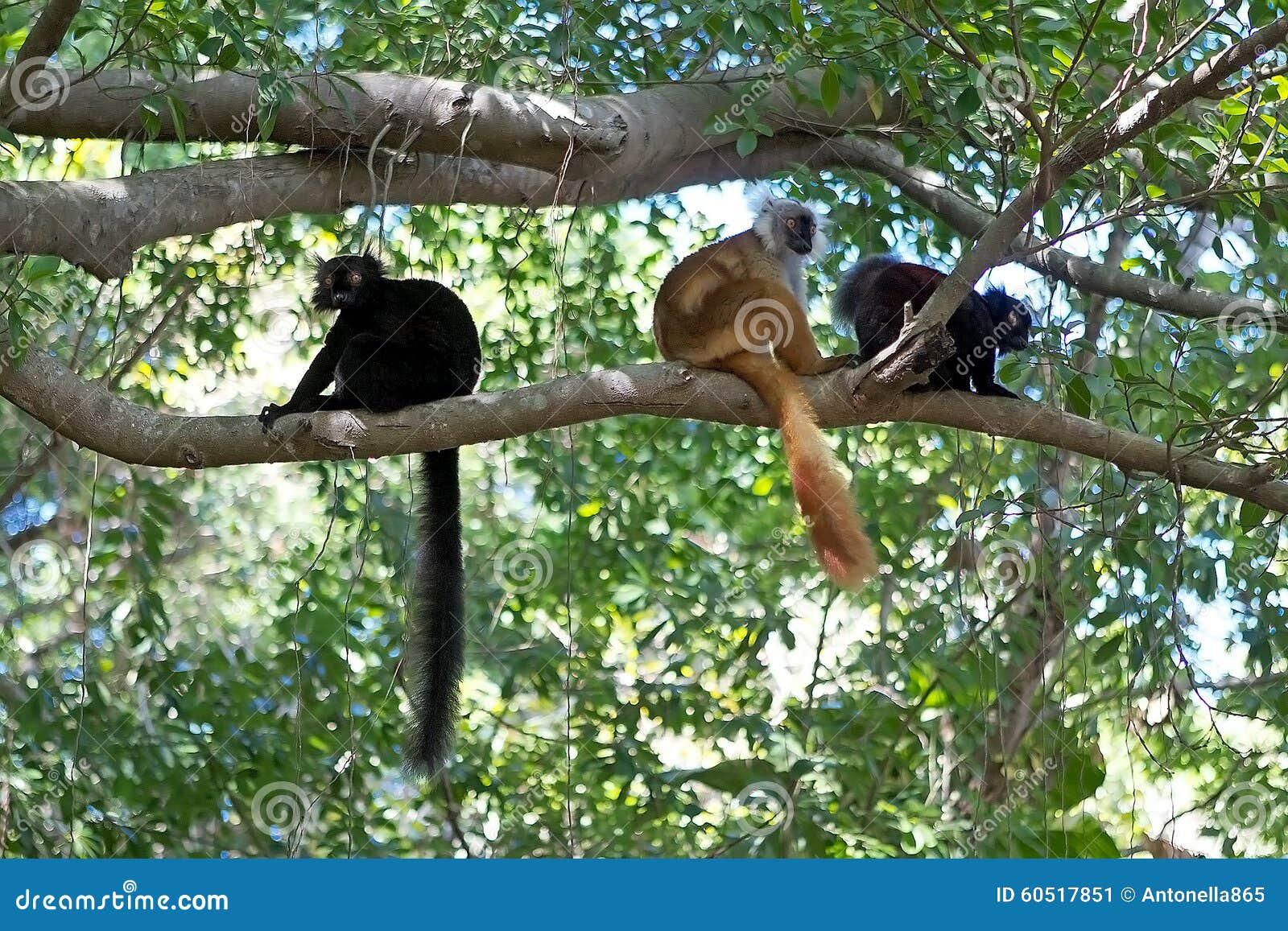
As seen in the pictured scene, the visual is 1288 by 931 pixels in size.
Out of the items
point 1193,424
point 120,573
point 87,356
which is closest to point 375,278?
point 87,356

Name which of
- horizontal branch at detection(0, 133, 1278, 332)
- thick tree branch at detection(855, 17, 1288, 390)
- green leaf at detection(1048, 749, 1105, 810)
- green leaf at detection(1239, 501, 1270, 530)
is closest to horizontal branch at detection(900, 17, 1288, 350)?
thick tree branch at detection(855, 17, 1288, 390)

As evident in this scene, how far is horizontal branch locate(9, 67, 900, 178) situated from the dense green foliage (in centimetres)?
19

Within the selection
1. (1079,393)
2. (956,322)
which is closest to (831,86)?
(956,322)

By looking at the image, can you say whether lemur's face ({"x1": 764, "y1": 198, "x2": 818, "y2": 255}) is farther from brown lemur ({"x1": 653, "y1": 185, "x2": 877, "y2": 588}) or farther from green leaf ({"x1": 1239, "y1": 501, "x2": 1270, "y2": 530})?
green leaf ({"x1": 1239, "y1": 501, "x2": 1270, "y2": 530})

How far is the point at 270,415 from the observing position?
4.15 m

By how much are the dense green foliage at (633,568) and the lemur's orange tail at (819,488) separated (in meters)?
0.55

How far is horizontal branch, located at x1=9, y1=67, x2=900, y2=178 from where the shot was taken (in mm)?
4180

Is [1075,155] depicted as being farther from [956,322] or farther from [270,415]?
[270,415]

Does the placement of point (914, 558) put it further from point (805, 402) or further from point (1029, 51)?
point (1029, 51)

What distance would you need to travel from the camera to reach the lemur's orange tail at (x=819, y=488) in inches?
156

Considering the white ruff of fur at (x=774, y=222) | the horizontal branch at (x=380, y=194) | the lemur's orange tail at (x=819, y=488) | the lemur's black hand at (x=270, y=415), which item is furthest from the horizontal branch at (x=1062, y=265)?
the lemur's black hand at (x=270, y=415)

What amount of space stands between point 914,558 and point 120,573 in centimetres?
438

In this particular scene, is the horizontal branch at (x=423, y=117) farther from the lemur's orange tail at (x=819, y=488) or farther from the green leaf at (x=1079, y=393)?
the green leaf at (x=1079, y=393)

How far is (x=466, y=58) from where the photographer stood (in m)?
5.33
